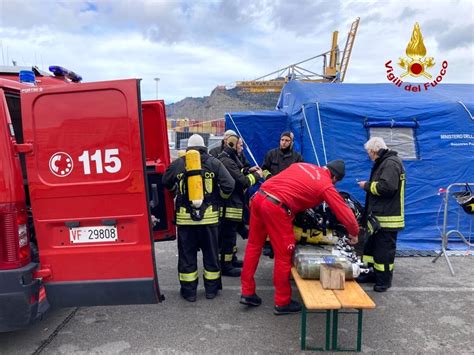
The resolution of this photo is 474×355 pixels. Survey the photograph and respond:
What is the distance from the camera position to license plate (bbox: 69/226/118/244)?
278cm

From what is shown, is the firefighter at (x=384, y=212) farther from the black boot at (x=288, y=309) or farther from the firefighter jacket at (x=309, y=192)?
the black boot at (x=288, y=309)

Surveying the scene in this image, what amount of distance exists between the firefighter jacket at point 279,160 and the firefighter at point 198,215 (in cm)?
182

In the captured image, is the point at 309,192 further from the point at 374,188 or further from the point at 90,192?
the point at 90,192

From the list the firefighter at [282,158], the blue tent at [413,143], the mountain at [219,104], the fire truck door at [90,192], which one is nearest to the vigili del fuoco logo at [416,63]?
the blue tent at [413,143]

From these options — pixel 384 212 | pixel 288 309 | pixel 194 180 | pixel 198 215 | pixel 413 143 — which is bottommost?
pixel 288 309

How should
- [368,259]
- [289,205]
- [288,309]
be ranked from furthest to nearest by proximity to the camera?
[368,259] → [288,309] → [289,205]

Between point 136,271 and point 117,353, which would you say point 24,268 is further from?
point 117,353

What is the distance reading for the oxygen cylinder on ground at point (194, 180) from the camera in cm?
376

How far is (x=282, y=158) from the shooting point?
5754 mm

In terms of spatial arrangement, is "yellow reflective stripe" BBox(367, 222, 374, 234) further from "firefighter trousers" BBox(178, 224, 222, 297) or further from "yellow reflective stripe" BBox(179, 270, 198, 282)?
"yellow reflective stripe" BBox(179, 270, 198, 282)

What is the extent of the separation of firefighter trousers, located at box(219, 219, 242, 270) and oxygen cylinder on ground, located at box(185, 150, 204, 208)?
1214mm

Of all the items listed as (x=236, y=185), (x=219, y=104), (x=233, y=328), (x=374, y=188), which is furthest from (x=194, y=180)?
(x=219, y=104)

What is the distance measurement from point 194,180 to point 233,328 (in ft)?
4.65

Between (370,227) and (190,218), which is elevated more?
(190,218)
